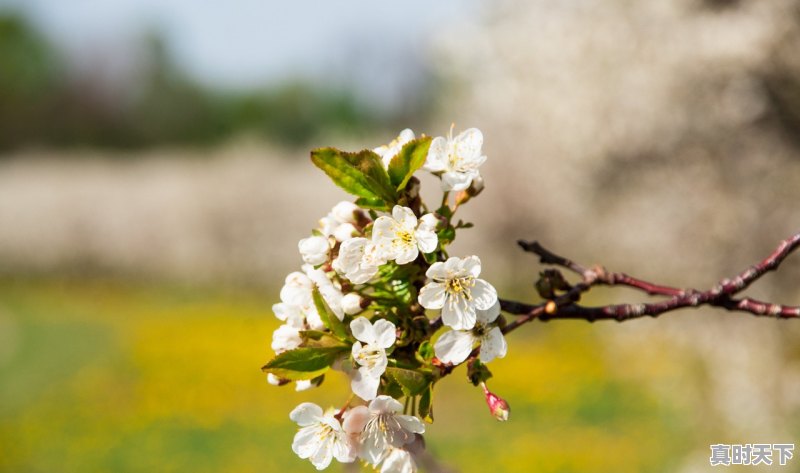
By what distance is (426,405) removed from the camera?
3.43 feet

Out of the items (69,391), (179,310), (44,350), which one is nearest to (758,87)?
(69,391)

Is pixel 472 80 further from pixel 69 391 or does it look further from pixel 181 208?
pixel 181 208

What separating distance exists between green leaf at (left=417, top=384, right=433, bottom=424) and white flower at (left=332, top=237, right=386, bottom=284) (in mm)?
154

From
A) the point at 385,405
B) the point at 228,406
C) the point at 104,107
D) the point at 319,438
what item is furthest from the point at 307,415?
the point at 104,107

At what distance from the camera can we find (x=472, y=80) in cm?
1020

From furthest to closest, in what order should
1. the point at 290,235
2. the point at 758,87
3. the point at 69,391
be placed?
the point at 290,235
the point at 69,391
the point at 758,87

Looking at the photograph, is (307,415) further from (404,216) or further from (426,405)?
(404,216)

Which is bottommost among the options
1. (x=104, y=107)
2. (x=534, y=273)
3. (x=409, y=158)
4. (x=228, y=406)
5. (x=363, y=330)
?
(x=363, y=330)

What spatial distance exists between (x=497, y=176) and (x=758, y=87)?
26.7ft

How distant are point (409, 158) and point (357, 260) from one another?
0.14m

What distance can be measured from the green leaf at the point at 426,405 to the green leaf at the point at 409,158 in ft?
0.85

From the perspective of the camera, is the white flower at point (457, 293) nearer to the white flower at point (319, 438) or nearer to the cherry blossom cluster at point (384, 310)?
the cherry blossom cluster at point (384, 310)

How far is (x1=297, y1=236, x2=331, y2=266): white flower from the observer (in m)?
1.09

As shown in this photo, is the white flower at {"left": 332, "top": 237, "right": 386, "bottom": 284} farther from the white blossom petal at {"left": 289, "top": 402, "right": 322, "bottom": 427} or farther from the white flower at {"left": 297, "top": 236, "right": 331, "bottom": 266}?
the white blossom petal at {"left": 289, "top": 402, "right": 322, "bottom": 427}
